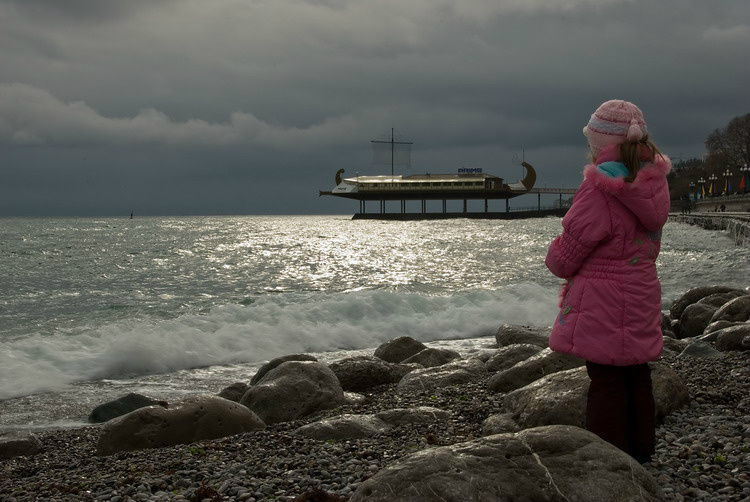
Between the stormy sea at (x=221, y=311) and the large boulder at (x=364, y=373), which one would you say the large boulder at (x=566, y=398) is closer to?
the large boulder at (x=364, y=373)

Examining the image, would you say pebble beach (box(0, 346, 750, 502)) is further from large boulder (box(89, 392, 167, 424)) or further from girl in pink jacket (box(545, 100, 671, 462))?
large boulder (box(89, 392, 167, 424))

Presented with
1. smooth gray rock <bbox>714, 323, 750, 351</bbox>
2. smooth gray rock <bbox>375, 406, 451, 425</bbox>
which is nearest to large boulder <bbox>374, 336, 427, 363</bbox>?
smooth gray rock <bbox>714, 323, 750, 351</bbox>

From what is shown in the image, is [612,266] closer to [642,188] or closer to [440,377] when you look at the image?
[642,188]

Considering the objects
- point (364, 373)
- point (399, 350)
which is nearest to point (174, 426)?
point (364, 373)

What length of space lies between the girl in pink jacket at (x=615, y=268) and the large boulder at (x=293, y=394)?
3.26 meters

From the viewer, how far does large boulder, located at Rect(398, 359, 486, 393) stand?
6.77 m

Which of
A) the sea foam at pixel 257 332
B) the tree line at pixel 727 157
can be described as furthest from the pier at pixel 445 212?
the sea foam at pixel 257 332

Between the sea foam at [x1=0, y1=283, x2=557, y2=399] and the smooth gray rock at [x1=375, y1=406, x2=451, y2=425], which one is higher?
the smooth gray rock at [x1=375, y1=406, x2=451, y2=425]

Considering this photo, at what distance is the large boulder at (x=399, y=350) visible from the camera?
31.2 feet

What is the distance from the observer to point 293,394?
6.30 m

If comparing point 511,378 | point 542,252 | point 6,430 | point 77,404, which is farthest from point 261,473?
point 542,252

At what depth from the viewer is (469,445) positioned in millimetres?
2908

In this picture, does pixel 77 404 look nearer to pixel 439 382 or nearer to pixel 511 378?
pixel 439 382

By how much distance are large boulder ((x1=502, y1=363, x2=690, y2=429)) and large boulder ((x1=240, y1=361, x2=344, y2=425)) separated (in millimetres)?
2041
